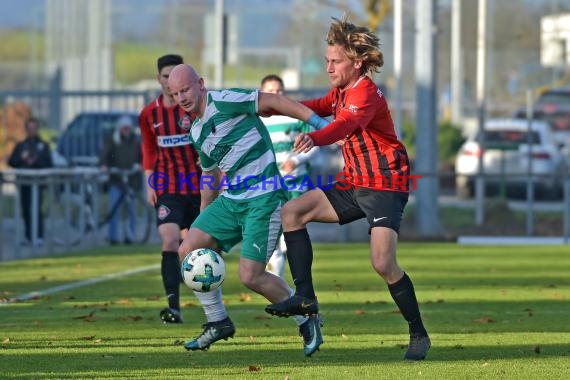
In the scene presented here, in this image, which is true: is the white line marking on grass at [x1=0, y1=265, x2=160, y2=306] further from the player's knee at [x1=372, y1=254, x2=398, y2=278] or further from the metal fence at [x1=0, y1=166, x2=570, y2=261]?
the player's knee at [x1=372, y1=254, x2=398, y2=278]

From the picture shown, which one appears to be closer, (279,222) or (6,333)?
(279,222)

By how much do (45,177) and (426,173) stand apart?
5637 millimetres

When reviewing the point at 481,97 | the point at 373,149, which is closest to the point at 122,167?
the point at 481,97

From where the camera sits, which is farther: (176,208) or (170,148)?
(170,148)

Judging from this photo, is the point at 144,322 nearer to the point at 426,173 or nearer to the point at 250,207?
the point at 250,207

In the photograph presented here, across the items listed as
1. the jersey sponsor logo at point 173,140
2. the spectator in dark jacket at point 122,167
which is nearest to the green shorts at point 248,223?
the jersey sponsor logo at point 173,140

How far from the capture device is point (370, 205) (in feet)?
29.1

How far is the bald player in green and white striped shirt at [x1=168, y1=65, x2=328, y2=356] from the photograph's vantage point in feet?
→ 29.8

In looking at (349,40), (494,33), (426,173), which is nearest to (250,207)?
(349,40)

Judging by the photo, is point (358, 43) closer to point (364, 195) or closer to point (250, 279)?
point (364, 195)

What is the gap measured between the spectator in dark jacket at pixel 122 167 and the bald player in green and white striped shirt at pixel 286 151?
Answer: 8.19 m

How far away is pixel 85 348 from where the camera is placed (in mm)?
9578

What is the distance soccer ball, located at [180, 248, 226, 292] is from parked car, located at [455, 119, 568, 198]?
15962mm

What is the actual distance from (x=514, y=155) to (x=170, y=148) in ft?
51.6
